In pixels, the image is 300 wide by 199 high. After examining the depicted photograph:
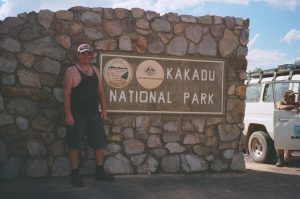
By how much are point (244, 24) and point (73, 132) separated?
3.52 metres

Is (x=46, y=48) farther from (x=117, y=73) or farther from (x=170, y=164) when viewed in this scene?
(x=170, y=164)

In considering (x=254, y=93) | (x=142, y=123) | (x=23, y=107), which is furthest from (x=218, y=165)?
(x=23, y=107)

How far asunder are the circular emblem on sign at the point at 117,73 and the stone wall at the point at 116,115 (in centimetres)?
23

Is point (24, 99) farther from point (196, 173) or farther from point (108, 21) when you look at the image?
point (196, 173)

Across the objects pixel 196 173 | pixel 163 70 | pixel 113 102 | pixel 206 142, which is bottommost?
pixel 196 173

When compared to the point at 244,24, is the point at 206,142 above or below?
below

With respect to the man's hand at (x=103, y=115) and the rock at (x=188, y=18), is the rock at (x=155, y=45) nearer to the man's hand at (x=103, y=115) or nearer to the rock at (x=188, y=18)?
the rock at (x=188, y=18)

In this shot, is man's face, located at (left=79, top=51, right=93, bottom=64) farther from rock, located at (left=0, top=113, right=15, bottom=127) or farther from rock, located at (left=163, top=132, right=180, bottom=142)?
rock, located at (left=163, top=132, right=180, bottom=142)

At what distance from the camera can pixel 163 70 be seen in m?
7.34

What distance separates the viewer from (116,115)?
7.09 m

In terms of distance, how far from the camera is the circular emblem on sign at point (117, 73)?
7.03 metres

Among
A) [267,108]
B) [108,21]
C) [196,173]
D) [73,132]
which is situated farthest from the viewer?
[267,108]

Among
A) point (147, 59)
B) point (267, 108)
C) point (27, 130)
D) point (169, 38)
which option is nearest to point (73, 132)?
point (27, 130)

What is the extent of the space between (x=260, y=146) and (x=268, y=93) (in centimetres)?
116
